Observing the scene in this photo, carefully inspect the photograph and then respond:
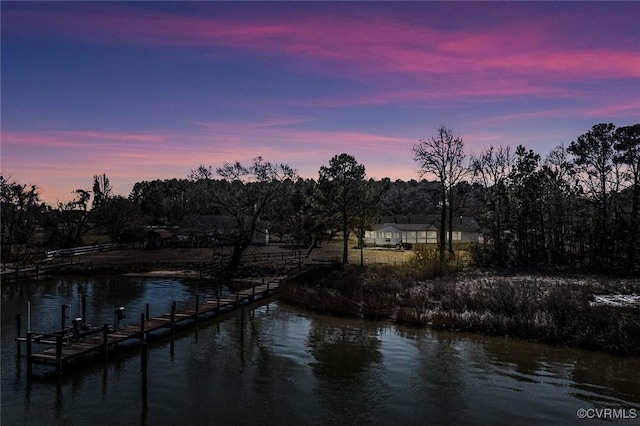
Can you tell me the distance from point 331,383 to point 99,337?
1114 cm

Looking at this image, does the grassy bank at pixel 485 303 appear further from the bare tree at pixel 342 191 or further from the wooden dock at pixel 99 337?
the bare tree at pixel 342 191

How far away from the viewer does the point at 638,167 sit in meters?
48.4

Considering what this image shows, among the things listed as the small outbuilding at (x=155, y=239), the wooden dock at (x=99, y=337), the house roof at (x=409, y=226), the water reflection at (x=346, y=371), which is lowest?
the water reflection at (x=346, y=371)

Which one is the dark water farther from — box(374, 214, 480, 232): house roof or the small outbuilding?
box(374, 214, 480, 232): house roof

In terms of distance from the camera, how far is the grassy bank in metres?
24.9

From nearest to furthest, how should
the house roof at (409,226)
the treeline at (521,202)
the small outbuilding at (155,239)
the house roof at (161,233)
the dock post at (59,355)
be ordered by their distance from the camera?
1. the dock post at (59,355)
2. the treeline at (521,202)
3. the small outbuilding at (155,239)
4. the house roof at (161,233)
5. the house roof at (409,226)

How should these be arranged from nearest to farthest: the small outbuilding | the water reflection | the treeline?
the water reflection < the treeline < the small outbuilding

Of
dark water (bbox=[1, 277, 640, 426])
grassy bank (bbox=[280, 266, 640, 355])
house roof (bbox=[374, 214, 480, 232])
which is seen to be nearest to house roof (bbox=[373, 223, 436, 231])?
house roof (bbox=[374, 214, 480, 232])

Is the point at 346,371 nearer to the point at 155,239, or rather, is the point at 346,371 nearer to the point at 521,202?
the point at 521,202

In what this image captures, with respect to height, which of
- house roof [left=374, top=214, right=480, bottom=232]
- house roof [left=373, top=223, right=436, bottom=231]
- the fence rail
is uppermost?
house roof [left=374, top=214, right=480, bottom=232]

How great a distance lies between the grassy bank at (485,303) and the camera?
24.9 metres

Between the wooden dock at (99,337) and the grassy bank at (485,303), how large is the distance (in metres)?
8.11

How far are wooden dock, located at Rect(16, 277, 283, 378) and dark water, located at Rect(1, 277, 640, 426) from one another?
776 millimetres

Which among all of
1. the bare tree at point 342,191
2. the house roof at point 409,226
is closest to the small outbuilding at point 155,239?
the bare tree at point 342,191
